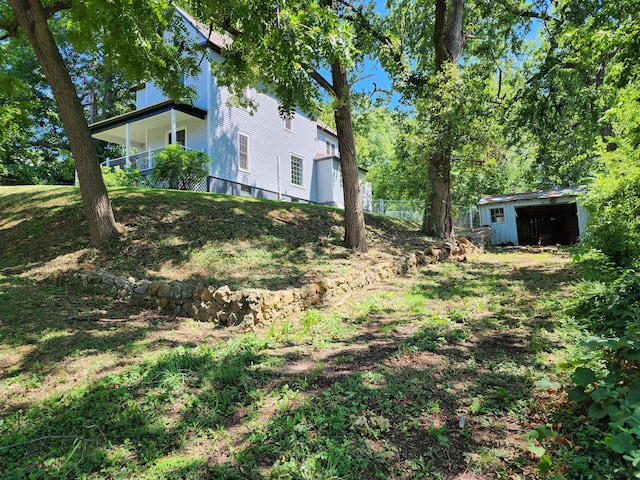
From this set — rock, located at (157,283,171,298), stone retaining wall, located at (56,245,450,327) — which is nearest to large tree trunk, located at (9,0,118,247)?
stone retaining wall, located at (56,245,450,327)

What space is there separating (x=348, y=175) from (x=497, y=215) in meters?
13.7

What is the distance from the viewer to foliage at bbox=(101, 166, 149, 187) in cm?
1221

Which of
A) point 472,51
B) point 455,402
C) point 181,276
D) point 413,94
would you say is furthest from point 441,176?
A: point 455,402

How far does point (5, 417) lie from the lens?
2.64 m

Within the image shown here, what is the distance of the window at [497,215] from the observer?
1852 centimetres

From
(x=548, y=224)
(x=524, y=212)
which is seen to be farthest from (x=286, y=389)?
(x=548, y=224)

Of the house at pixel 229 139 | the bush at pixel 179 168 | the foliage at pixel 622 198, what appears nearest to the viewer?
the foliage at pixel 622 198

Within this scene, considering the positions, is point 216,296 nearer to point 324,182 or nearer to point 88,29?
point 88,29

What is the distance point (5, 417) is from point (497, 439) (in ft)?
11.3

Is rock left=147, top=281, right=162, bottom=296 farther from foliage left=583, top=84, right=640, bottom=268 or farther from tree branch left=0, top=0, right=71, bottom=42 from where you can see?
foliage left=583, top=84, right=640, bottom=268

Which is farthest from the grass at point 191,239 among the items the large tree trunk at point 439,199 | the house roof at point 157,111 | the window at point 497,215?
the window at point 497,215

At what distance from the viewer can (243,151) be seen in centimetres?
1645

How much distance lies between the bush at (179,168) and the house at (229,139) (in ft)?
2.92

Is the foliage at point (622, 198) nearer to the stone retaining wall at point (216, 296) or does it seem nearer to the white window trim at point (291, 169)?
the stone retaining wall at point (216, 296)
